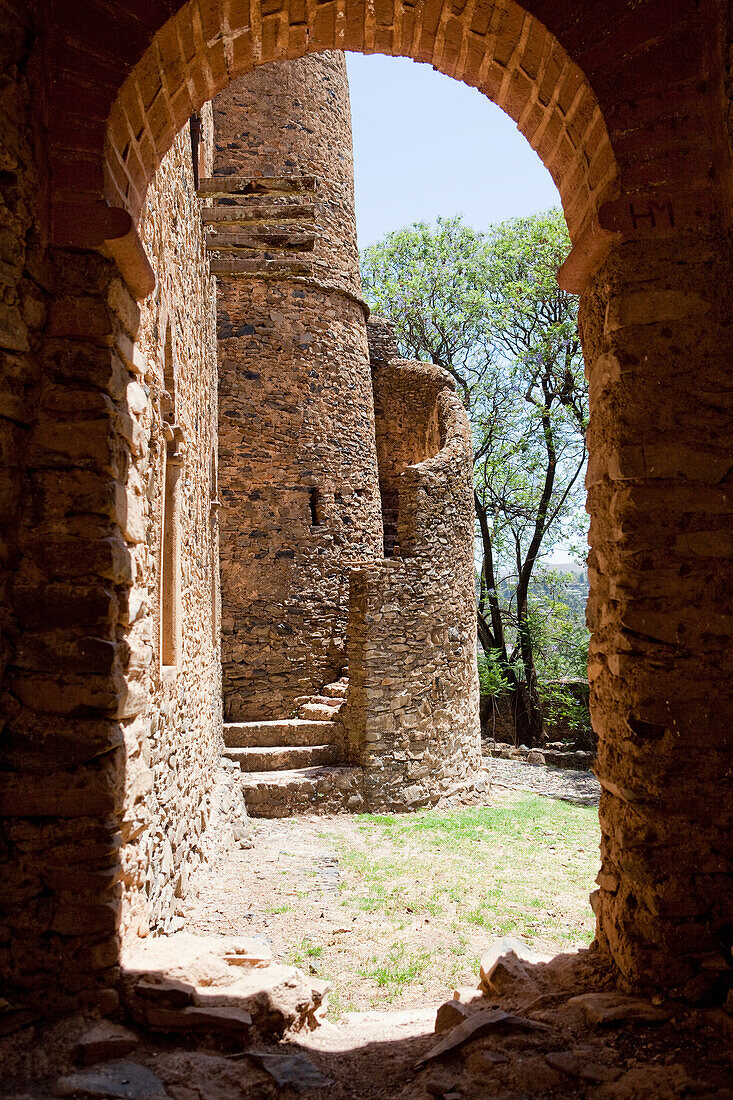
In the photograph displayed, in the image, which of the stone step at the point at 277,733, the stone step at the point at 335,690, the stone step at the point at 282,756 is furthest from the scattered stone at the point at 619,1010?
the stone step at the point at 335,690

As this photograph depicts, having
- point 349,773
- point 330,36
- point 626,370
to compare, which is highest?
point 330,36

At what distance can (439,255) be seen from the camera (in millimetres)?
21734

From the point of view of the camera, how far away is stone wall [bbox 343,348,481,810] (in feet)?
31.8

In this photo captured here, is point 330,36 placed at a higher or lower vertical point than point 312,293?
lower

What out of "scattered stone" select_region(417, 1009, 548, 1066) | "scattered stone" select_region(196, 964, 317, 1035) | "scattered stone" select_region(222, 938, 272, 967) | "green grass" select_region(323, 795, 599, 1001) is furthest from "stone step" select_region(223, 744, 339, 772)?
"scattered stone" select_region(417, 1009, 548, 1066)

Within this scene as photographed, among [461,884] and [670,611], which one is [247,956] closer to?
[670,611]

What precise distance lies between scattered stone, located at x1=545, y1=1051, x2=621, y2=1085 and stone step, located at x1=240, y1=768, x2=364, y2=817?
667 centimetres

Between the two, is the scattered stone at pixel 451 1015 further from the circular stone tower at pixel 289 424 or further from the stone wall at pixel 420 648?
the circular stone tower at pixel 289 424

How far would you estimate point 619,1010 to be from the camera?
2676mm

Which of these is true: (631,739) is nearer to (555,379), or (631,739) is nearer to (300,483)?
(300,483)

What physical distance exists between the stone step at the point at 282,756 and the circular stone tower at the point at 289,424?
823mm

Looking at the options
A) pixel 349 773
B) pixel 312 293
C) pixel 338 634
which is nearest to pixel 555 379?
pixel 312 293

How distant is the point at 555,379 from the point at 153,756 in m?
17.6

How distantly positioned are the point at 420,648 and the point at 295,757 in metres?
2.22
